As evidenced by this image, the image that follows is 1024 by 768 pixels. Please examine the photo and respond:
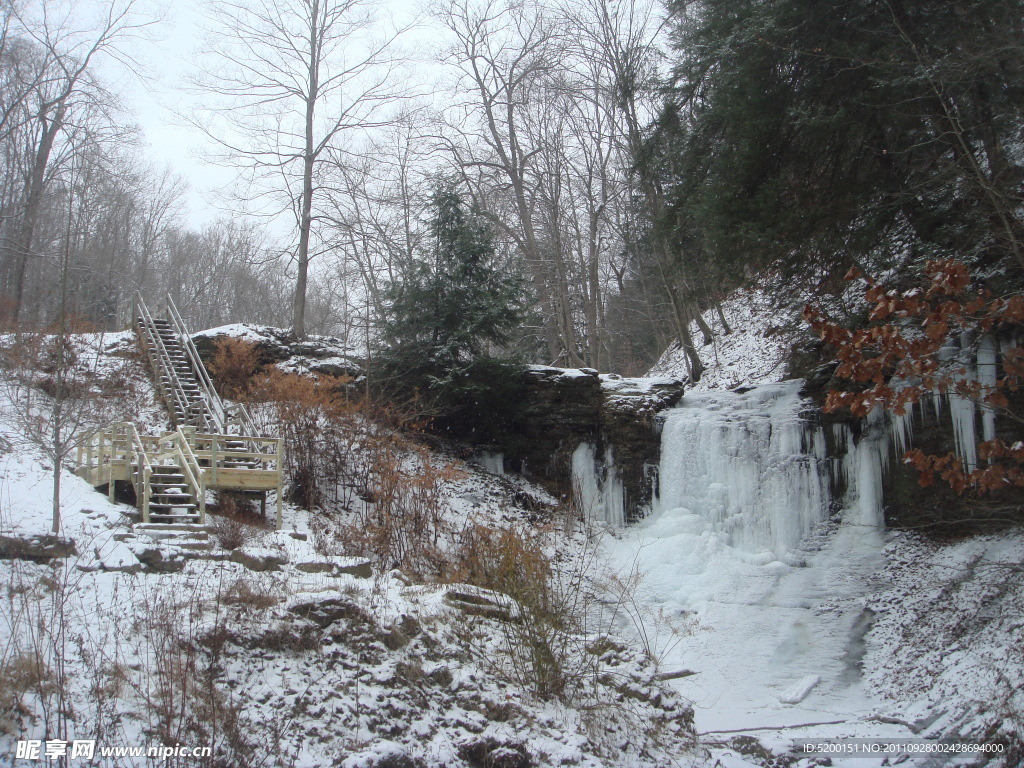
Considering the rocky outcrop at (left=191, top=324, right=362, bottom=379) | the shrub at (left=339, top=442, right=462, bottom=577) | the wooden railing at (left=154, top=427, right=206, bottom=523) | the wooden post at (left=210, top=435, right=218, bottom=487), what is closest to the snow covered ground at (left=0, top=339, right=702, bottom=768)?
the wooden railing at (left=154, top=427, right=206, bottom=523)

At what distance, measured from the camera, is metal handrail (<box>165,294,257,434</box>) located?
13803 mm

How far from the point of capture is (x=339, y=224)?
2122 centimetres

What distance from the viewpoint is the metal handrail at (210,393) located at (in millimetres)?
13803

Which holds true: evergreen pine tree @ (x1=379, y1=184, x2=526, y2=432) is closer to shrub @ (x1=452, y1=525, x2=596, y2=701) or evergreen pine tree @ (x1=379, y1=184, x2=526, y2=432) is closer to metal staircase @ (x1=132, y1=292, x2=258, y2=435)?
metal staircase @ (x1=132, y1=292, x2=258, y2=435)

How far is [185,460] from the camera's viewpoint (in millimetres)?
10672

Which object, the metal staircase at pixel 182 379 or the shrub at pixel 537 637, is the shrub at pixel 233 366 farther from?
the shrub at pixel 537 637

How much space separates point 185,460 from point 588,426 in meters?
8.73

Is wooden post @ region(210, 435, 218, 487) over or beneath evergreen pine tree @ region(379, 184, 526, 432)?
beneath

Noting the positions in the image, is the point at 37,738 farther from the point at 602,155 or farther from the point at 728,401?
the point at 602,155

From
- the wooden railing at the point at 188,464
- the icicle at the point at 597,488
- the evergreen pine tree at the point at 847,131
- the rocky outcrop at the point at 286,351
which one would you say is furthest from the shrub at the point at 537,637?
the rocky outcrop at the point at 286,351

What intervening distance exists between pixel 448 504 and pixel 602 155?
1341 centimetres

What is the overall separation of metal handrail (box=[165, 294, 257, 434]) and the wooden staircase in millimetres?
22

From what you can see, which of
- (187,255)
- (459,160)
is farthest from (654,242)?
(187,255)

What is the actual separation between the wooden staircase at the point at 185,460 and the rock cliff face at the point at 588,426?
5.92 m
